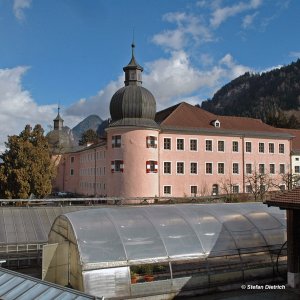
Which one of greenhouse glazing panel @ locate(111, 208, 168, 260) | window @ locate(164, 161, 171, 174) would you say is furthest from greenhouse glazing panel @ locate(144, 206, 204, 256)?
window @ locate(164, 161, 171, 174)

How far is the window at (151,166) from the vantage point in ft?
146

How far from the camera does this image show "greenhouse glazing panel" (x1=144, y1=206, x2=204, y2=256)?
48.9 ft

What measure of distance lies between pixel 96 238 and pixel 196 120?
37904mm

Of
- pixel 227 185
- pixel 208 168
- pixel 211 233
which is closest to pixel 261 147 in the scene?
pixel 227 185

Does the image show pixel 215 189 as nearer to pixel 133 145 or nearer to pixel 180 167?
pixel 180 167

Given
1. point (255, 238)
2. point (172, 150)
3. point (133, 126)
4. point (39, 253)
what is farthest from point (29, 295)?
point (172, 150)

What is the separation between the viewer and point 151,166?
44.8 meters

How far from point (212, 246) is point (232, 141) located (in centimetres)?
3699

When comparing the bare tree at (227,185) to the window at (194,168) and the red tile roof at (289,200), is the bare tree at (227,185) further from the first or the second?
the red tile roof at (289,200)

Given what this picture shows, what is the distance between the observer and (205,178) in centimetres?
4941

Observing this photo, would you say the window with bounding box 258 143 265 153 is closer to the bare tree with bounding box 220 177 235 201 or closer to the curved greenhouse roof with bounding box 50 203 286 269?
the bare tree with bounding box 220 177 235 201

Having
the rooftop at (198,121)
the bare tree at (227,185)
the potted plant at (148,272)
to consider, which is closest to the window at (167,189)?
the rooftop at (198,121)

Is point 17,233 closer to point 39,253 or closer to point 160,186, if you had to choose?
point 39,253

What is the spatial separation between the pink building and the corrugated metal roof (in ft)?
116
